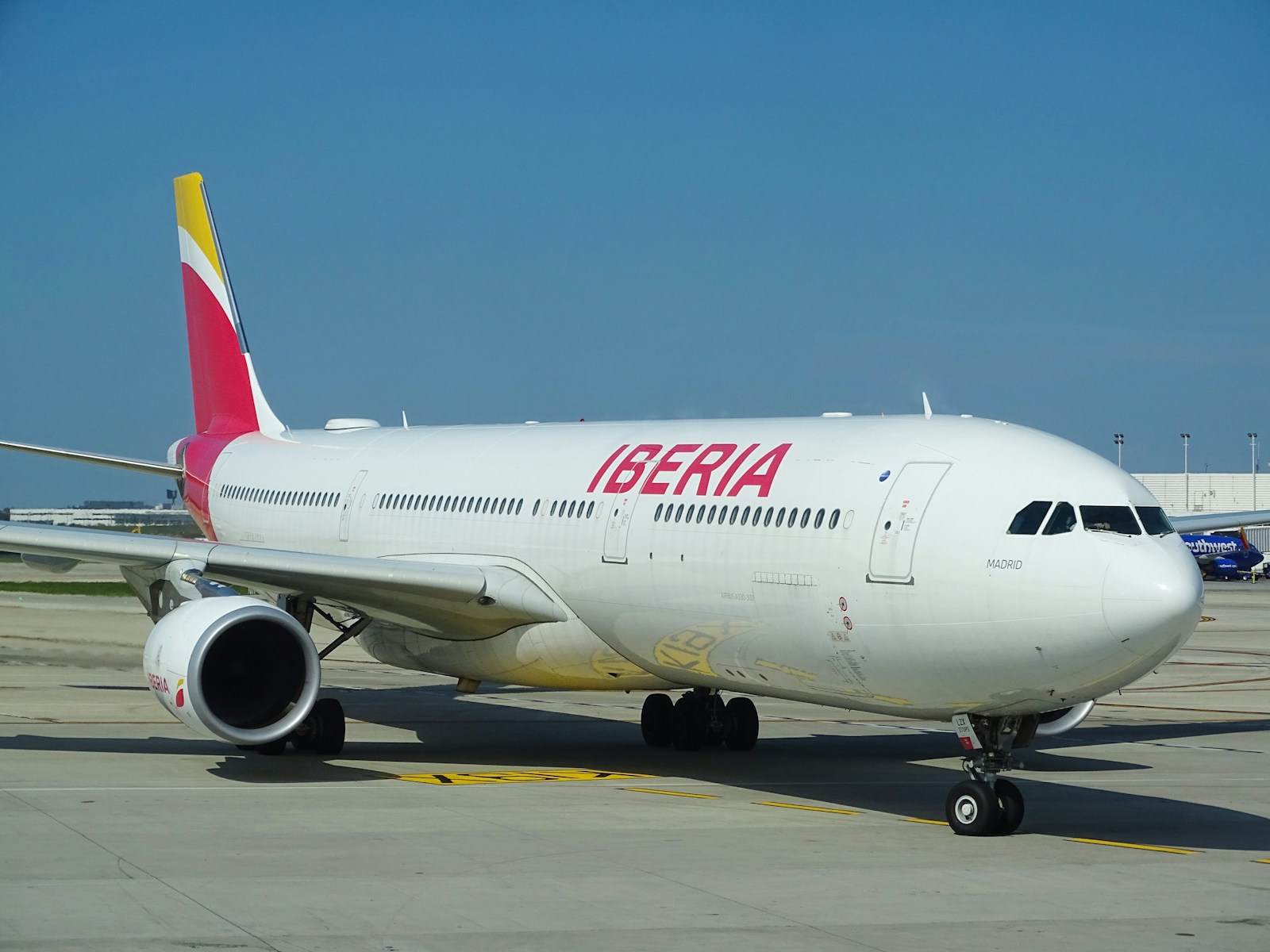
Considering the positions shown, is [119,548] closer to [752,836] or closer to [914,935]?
[752,836]

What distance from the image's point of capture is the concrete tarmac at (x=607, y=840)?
32.8 ft

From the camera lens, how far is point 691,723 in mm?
19500

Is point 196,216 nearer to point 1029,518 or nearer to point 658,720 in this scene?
point 658,720

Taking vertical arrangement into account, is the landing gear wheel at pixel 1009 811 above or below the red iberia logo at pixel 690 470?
below

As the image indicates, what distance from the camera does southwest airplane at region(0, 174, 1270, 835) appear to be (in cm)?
1271

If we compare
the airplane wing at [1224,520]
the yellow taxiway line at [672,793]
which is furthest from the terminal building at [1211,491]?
the yellow taxiway line at [672,793]

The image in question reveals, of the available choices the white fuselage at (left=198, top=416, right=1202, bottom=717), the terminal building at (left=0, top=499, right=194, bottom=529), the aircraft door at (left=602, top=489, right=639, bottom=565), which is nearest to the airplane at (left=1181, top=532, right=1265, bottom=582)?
the terminal building at (left=0, top=499, right=194, bottom=529)

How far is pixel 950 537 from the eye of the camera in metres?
13.1

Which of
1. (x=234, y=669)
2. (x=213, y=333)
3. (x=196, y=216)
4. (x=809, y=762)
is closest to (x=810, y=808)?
(x=809, y=762)

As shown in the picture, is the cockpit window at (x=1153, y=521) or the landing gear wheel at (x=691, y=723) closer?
the cockpit window at (x=1153, y=521)

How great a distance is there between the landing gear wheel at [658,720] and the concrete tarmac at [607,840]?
340 mm

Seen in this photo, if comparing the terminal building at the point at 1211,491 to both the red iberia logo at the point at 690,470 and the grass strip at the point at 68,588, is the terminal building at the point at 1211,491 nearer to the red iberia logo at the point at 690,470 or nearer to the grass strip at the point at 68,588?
the grass strip at the point at 68,588

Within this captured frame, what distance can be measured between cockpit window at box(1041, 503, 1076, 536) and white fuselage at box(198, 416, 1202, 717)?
0.28 feet

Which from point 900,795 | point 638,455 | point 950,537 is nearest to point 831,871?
point 950,537
